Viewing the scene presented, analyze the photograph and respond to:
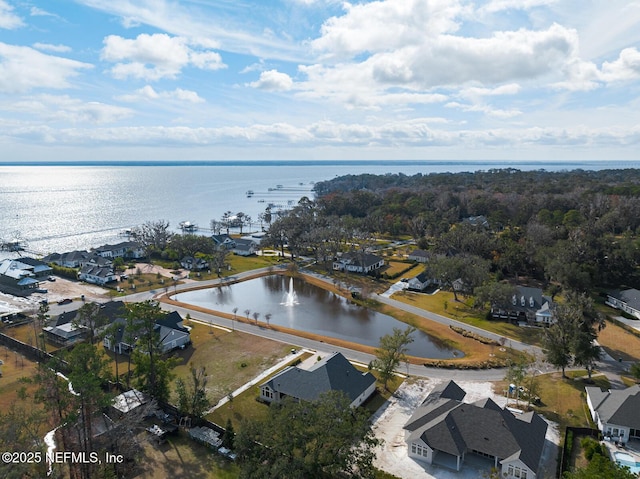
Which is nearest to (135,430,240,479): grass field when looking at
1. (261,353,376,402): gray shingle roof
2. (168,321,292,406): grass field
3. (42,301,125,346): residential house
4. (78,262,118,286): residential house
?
(168,321,292,406): grass field

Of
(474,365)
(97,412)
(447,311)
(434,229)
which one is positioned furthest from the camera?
(434,229)

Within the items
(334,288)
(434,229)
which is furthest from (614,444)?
(434,229)

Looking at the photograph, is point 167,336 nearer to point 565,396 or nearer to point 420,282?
point 565,396

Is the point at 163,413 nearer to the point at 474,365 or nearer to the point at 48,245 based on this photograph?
the point at 474,365

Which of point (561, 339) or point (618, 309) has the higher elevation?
point (561, 339)

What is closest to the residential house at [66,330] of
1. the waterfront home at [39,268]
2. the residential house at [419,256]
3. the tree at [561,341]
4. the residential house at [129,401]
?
the residential house at [129,401]

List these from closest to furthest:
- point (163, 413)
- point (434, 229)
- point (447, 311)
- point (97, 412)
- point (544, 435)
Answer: point (97, 412) → point (544, 435) → point (163, 413) → point (447, 311) → point (434, 229)

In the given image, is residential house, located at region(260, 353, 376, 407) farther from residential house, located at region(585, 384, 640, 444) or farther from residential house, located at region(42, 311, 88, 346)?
residential house, located at region(42, 311, 88, 346)
